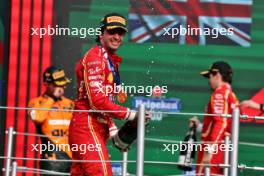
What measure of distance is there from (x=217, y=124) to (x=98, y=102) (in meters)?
2.49

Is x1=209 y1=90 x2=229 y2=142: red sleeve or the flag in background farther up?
the flag in background

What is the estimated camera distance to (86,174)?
8266 millimetres

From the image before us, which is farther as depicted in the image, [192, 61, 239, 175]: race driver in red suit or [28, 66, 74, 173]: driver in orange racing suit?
[28, 66, 74, 173]: driver in orange racing suit

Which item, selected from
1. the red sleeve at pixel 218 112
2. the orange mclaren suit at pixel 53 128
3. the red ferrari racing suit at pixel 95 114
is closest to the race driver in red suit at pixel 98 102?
the red ferrari racing suit at pixel 95 114

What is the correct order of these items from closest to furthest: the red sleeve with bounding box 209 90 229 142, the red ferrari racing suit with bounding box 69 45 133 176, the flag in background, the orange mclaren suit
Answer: the red ferrari racing suit with bounding box 69 45 133 176
the red sleeve with bounding box 209 90 229 142
the orange mclaren suit
the flag in background

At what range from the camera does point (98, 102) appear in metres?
8.24

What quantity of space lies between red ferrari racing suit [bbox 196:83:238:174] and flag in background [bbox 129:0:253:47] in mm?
1632

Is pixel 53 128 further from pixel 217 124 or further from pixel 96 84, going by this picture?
pixel 96 84

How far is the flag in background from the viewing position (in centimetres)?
1229

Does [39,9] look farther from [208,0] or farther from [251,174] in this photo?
[251,174]

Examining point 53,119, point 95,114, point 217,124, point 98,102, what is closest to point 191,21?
point 53,119

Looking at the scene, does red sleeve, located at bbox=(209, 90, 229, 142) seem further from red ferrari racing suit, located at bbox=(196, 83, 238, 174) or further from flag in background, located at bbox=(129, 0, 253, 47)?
flag in background, located at bbox=(129, 0, 253, 47)

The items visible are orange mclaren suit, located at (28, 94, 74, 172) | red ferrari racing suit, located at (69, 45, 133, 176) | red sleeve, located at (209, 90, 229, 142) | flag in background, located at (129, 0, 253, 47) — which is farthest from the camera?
flag in background, located at (129, 0, 253, 47)

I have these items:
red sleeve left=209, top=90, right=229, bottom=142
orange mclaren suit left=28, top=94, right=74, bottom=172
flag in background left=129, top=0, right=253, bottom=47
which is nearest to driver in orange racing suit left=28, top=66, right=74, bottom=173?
orange mclaren suit left=28, top=94, right=74, bottom=172
